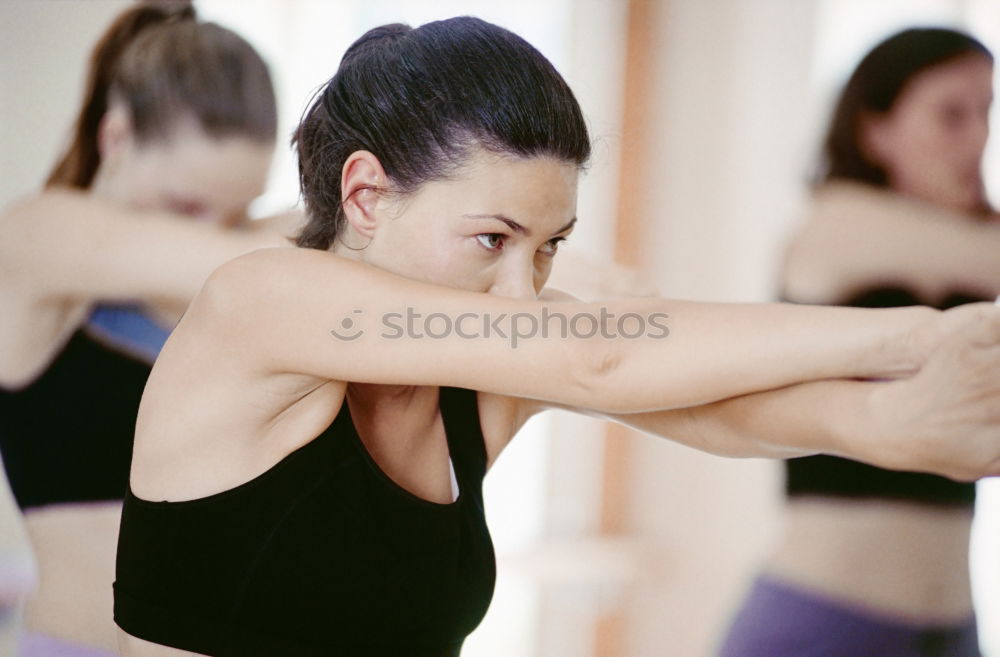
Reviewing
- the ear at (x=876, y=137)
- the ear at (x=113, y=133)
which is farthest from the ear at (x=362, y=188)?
the ear at (x=876, y=137)

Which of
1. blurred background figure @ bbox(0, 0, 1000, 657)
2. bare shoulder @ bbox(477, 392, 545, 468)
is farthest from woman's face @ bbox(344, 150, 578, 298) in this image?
blurred background figure @ bbox(0, 0, 1000, 657)

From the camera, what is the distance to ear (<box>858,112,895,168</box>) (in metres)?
1.62

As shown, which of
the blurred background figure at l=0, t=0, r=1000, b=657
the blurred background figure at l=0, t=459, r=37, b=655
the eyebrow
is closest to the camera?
the eyebrow

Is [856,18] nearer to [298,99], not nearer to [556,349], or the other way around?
[298,99]

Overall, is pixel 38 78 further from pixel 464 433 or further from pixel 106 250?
pixel 464 433

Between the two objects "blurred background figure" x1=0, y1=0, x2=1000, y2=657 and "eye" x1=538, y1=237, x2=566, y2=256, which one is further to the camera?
"blurred background figure" x1=0, y1=0, x2=1000, y2=657

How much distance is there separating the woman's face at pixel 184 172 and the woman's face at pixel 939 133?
1055mm

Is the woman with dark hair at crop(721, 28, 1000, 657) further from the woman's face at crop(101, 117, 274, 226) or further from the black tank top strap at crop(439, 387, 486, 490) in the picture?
the woman's face at crop(101, 117, 274, 226)

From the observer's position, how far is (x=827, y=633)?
1538 millimetres

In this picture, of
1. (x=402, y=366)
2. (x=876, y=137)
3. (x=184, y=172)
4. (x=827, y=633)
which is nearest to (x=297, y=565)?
(x=402, y=366)

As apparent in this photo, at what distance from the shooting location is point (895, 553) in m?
1.56

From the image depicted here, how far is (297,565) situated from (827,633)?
3.37ft

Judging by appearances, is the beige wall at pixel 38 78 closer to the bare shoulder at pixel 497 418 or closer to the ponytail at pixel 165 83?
the ponytail at pixel 165 83

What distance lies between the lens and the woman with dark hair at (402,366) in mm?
726
